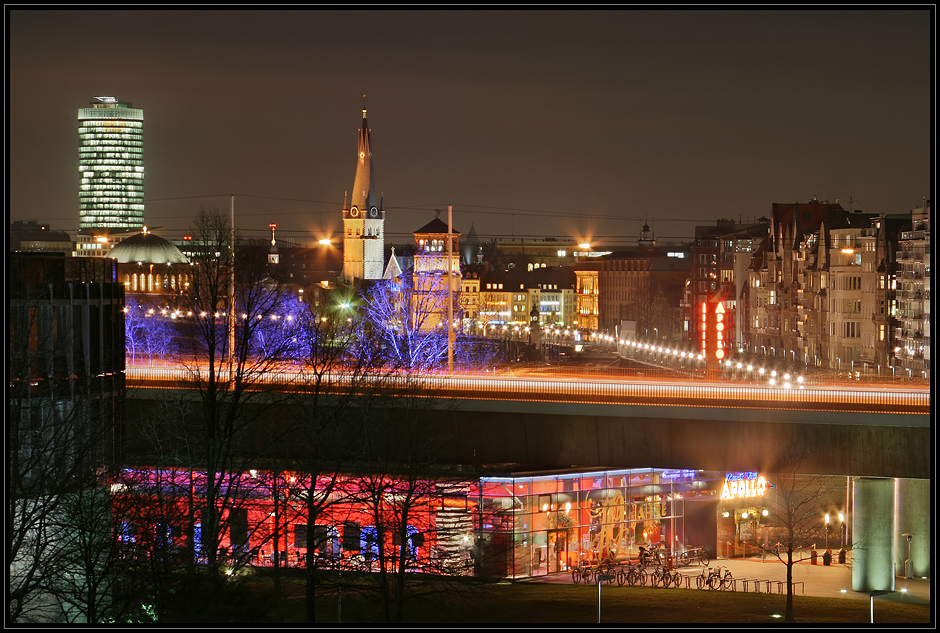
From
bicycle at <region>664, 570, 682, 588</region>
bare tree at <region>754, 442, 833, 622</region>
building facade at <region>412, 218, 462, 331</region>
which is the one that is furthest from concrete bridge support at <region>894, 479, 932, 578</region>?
building facade at <region>412, 218, 462, 331</region>

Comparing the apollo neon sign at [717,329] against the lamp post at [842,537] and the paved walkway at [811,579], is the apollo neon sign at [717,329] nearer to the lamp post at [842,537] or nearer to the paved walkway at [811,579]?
the lamp post at [842,537]

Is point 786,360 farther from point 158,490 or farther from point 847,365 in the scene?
point 158,490

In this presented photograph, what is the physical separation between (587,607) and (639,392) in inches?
364

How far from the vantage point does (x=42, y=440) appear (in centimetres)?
3119

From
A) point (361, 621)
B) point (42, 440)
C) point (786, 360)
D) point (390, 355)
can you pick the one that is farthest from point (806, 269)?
point (42, 440)

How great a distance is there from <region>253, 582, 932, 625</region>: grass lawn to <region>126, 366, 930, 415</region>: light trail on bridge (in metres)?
6.26

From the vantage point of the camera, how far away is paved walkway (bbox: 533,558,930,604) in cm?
4472

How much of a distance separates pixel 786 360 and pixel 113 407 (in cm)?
8606

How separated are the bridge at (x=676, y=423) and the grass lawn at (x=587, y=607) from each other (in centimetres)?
431

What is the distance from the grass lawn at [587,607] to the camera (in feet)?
123

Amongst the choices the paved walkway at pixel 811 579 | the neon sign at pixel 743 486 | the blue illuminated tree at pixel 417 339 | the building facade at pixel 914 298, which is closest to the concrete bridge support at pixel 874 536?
the paved walkway at pixel 811 579

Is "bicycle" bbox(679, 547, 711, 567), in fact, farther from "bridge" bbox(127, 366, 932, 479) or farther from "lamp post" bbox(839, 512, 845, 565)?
"bridge" bbox(127, 366, 932, 479)

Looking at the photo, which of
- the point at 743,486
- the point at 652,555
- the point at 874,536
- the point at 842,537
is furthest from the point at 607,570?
the point at 842,537

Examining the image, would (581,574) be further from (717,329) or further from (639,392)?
(717,329)
